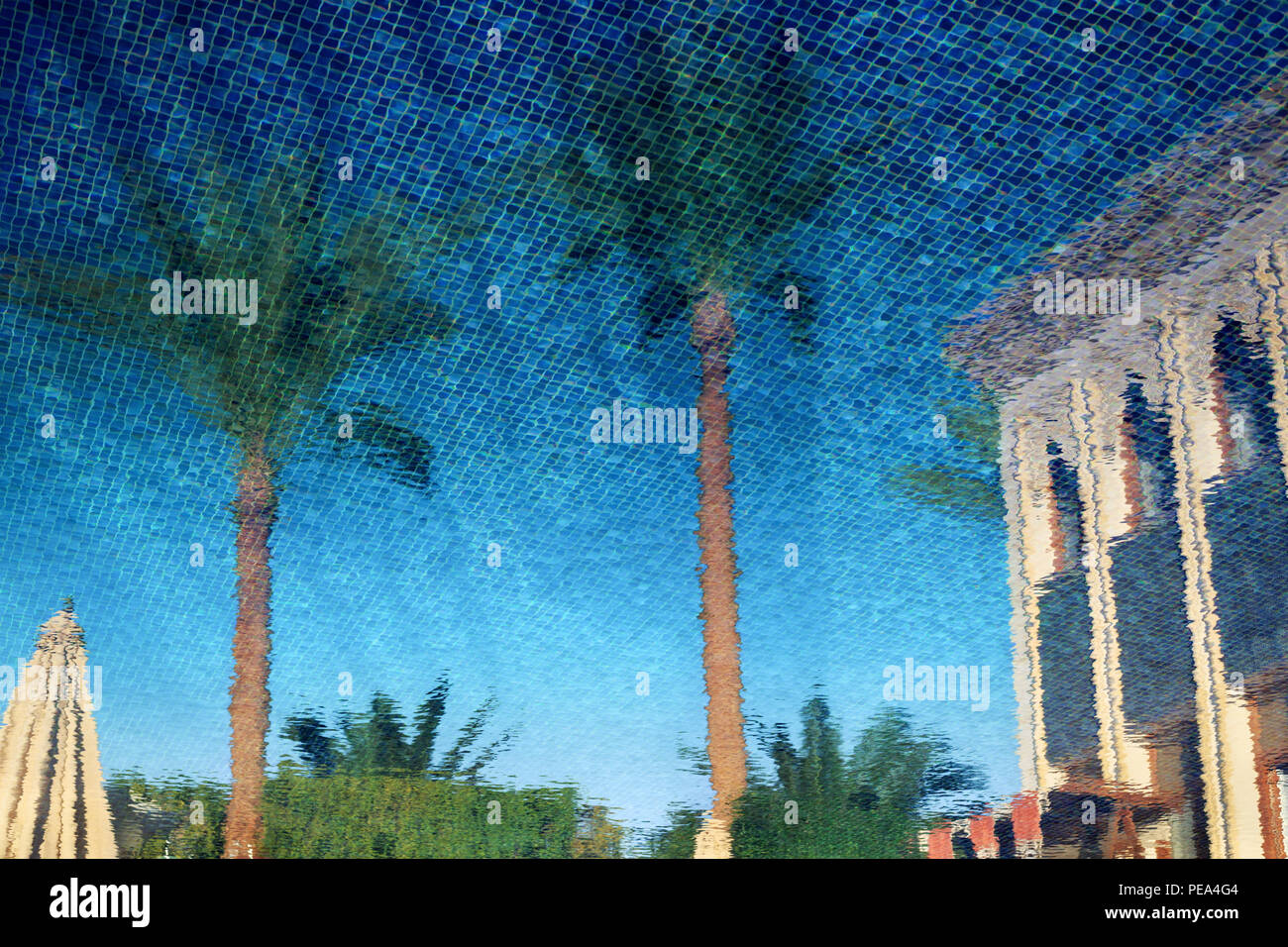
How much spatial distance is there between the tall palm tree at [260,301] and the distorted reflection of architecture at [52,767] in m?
1.19

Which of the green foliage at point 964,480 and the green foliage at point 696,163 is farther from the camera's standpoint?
the green foliage at point 964,480

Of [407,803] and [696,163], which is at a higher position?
[696,163]

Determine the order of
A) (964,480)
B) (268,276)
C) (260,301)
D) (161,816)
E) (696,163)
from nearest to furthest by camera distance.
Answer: (696,163) < (268,276) < (260,301) < (161,816) < (964,480)

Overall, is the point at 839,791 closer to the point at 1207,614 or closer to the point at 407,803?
the point at 1207,614

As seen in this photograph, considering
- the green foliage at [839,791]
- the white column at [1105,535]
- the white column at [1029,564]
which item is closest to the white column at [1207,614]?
the white column at [1105,535]

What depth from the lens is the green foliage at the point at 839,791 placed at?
889 cm

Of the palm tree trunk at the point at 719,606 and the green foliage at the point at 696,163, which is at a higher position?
A: the green foliage at the point at 696,163

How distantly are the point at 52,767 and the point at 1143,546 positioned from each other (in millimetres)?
9910

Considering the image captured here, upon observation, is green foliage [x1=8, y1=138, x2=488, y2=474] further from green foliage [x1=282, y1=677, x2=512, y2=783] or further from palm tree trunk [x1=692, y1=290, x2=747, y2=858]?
green foliage [x1=282, y1=677, x2=512, y2=783]

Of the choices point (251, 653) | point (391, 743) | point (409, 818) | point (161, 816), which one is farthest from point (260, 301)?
point (409, 818)

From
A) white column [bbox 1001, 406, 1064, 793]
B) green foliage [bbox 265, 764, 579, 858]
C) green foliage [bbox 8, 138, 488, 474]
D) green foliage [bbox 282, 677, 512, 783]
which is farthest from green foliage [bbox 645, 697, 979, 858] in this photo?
green foliage [bbox 8, 138, 488, 474]

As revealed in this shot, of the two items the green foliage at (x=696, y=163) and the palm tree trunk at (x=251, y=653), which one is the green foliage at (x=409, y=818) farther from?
the green foliage at (x=696, y=163)

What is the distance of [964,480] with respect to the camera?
883 cm
